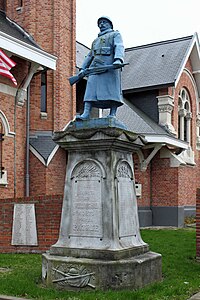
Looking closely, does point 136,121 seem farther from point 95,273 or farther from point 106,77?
point 95,273

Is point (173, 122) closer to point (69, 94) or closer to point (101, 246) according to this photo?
point (69, 94)

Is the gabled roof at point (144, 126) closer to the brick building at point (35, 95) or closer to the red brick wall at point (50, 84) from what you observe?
the red brick wall at point (50, 84)

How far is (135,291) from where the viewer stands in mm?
6969

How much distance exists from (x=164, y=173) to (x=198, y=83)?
7472 mm

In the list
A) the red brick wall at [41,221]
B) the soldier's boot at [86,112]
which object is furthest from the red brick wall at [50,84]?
the soldier's boot at [86,112]

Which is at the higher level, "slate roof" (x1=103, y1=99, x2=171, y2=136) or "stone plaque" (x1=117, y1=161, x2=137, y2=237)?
"slate roof" (x1=103, y1=99, x2=171, y2=136)

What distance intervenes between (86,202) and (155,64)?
1760 cm

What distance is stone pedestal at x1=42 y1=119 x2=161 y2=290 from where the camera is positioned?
7098mm

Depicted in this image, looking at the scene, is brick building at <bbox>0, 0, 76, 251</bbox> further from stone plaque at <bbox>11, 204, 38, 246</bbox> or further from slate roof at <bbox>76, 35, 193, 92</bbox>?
slate roof at <bbox>76, 35, 193, 92</bbox>

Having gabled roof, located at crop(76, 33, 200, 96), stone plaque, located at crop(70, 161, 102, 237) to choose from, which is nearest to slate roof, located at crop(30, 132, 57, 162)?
gabled roof, located at crop(76, 33, 200, 96)

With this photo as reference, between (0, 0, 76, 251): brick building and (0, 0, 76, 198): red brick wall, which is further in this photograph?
(0, 0, 76, 198): red brick wall

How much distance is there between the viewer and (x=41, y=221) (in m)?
11.0

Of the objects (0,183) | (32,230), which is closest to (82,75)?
(32,230)

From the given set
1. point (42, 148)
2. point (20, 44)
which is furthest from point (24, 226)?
point (20, 44)
